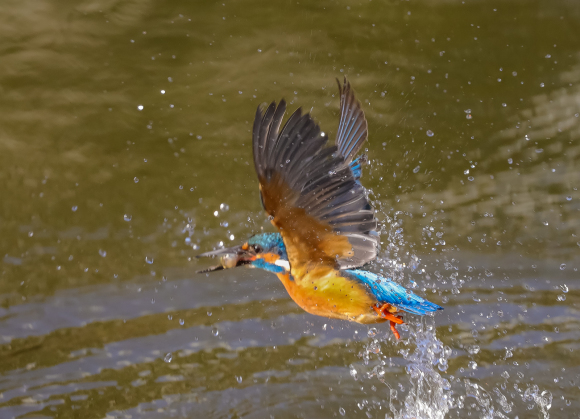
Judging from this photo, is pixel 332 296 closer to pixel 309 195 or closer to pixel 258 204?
pixel 309 195

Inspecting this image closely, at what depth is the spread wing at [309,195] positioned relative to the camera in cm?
149

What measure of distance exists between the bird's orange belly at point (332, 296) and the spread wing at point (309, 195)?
0.19ft

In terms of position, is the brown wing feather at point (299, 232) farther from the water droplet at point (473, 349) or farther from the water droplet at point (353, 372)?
the water droplet at point (473, 349)

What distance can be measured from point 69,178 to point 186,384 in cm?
111

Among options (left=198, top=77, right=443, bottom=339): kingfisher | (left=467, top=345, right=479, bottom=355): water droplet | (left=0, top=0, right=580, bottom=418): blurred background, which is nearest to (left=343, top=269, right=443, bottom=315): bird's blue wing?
(left=198, top=77, right=443, bottom=339): kingfisher

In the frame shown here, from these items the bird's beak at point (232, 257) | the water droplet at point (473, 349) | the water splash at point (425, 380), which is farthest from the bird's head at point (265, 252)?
the water droplet at point (473, 349)

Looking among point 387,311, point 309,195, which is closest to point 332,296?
point 387,311

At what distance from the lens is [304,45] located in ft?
9.23

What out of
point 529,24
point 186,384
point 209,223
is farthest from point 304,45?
point 186,384

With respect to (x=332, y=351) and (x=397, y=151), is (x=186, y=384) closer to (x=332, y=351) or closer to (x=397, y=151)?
(x=332, y=351)

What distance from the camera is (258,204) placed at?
2.86m

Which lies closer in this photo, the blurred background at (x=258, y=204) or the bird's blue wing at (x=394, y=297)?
the bird's blue wing at (x=394, y=297)

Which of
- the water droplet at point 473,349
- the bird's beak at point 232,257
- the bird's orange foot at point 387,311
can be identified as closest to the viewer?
the bird's beak at point 232,257

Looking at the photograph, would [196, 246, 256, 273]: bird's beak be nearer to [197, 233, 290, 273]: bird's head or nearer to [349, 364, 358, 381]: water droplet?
[197, 233, 290, 273]: bird's head
